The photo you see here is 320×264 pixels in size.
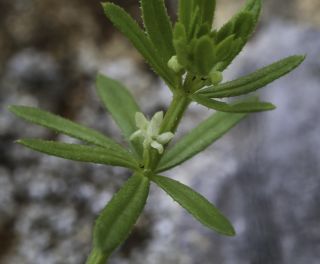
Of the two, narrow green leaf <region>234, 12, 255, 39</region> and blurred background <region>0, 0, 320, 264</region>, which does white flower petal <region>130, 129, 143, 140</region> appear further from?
blurred background <region>0, 0, 320, 264</region>

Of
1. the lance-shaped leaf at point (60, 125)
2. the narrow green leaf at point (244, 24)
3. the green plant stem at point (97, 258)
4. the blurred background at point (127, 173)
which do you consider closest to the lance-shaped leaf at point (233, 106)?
the narrow green leaf at point (244, 24)

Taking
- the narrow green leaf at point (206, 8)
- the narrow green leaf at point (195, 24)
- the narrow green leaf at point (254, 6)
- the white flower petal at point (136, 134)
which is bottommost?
the white flower petal at point (136, 134)

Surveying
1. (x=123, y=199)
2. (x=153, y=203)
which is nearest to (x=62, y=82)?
(x=153, y=203)

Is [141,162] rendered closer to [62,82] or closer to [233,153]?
[233,153]

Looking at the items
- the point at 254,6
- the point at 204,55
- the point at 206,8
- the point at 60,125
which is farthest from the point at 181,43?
the point at 60,125

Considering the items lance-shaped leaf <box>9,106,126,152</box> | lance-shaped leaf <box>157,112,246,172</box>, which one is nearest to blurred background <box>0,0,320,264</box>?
lance-shaped leaf <box>157,112,246,172</box>

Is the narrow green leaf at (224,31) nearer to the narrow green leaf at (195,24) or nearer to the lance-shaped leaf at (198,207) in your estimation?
the narrow green leaf at (195,24)
